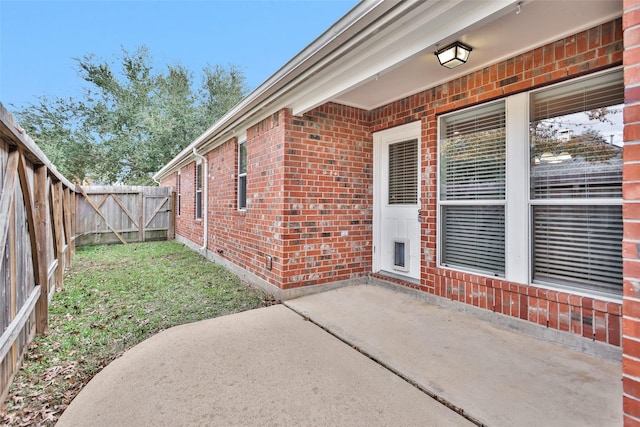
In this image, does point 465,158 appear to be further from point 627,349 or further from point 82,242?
point 82,242

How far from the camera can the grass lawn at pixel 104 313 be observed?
2248 millimetres

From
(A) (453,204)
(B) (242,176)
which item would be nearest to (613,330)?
(A) (453,204)

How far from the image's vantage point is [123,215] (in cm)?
1052

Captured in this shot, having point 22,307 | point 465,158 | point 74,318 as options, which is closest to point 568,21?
point 465,158

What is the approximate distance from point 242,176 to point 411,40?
13.2 feet

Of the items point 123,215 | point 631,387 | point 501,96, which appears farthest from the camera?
point 123,215

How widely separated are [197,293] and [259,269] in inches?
38.9

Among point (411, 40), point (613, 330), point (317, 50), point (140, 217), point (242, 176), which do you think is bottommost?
point (613, 330)

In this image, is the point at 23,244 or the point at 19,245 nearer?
the point at 19,245

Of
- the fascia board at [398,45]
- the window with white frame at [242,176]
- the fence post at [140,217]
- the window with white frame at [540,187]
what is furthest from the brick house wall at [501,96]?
the fence post at [140,217]

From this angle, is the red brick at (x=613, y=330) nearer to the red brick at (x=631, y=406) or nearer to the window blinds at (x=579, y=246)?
the window blinds at (x=579, y=246)

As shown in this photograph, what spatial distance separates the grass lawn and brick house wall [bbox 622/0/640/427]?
315 cm

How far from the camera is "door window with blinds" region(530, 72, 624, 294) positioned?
253 cm

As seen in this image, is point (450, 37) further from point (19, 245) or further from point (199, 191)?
point (199, 191)
